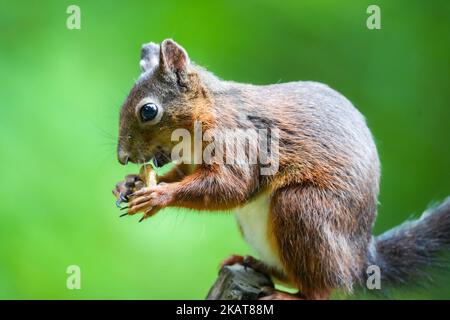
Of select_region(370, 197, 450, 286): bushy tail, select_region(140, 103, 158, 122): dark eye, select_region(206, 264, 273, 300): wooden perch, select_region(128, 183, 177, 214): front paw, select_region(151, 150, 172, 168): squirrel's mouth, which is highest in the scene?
select_region(140, 103, 158, 122): dark eye

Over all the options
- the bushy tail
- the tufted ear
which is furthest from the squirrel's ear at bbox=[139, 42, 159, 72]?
the bushy tail

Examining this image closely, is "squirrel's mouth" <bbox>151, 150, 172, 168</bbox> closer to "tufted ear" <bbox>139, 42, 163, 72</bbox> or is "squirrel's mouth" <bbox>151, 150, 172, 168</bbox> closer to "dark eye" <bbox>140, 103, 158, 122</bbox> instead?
"dark eye" <bbox>140, 103, 158, 122</bbox>

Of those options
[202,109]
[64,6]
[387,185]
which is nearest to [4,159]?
[64,6]

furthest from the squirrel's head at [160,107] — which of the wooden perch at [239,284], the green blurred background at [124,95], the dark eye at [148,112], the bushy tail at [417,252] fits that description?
the bushy tail at [417,252]

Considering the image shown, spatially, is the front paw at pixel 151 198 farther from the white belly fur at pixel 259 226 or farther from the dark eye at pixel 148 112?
the white belly fur at pixel 259 226

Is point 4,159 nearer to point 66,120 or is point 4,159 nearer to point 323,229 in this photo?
point 66,120

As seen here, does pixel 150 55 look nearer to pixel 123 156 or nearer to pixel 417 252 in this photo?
pixel 123 156
